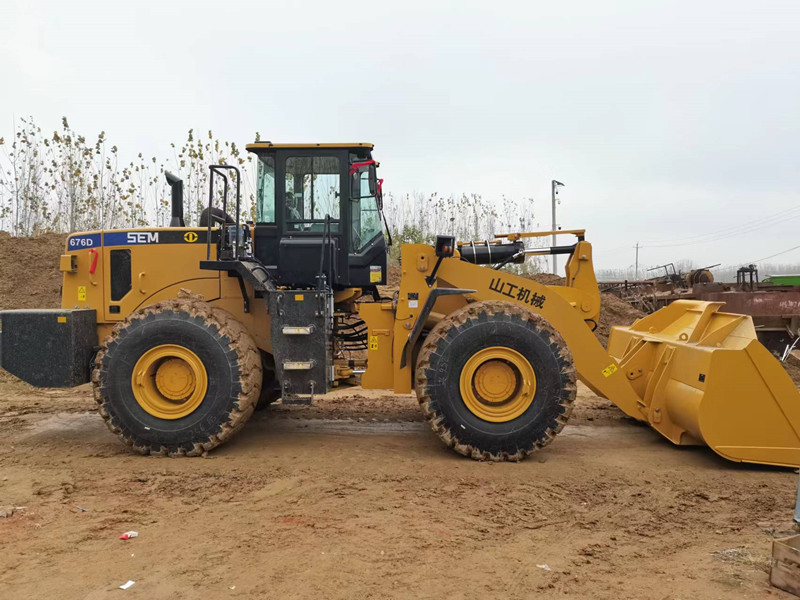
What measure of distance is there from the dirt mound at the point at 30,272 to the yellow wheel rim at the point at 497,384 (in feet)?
37.9

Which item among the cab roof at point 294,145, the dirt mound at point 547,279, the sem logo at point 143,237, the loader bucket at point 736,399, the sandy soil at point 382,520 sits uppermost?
the cab roof at point 294,145

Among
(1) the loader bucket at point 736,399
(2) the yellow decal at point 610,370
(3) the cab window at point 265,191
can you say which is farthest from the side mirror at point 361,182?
(1) the loader bucket at point 736,399

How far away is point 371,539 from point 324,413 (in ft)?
13.5

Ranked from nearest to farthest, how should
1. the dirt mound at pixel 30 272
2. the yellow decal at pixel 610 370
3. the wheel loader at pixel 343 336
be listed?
the wheel loader at pixel 343 336, the yellow decal at pixel 610 370, the dirt mound at pixel 30 272

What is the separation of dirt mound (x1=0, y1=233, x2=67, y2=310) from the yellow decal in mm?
12326

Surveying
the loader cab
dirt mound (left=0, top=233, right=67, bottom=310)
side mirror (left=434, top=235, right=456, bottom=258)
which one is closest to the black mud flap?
the loader cab

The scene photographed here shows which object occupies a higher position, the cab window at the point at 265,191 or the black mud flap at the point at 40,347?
the cab window at the point at 265,191

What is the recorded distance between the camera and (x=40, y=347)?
6266 mm

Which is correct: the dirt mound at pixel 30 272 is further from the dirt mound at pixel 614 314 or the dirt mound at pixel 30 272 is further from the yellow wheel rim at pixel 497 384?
the dirt mound at pixel 614 314

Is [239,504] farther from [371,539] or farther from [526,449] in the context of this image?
[526,449]

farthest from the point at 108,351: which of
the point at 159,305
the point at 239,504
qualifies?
the point at 239,504

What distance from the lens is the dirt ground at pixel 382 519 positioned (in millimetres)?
3430

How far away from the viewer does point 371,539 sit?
156 inches

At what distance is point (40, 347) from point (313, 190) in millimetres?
3127
